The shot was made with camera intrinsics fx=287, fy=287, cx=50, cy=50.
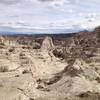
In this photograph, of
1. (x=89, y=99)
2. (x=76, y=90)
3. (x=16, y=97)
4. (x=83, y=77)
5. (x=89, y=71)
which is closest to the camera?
(x=16, y=97)

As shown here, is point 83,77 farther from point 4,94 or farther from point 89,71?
point 4,94

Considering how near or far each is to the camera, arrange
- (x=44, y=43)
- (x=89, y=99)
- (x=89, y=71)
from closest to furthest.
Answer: (x=89, y=99) < (x=89, y=71) < (x=44, y=43)

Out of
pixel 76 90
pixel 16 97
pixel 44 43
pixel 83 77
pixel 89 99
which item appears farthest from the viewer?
pixel 44 43

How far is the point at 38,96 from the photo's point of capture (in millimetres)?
14195

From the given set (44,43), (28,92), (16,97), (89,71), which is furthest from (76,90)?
(44,43)

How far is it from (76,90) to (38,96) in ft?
7.11

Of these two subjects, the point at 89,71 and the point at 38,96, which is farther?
the point at 89,71

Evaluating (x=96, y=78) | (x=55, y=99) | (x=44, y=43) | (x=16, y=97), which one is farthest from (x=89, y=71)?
(x=44, y=43)

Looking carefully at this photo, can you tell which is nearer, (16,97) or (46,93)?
(16,97)

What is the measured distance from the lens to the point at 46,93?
15.3 m

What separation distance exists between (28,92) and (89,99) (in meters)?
2.99

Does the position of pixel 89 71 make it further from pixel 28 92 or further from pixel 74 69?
pixel 28 92

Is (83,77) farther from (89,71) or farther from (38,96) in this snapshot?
(38,96)

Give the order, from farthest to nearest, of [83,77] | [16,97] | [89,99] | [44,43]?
[44,43] < [83,77] < [89,99] < [16,97]
